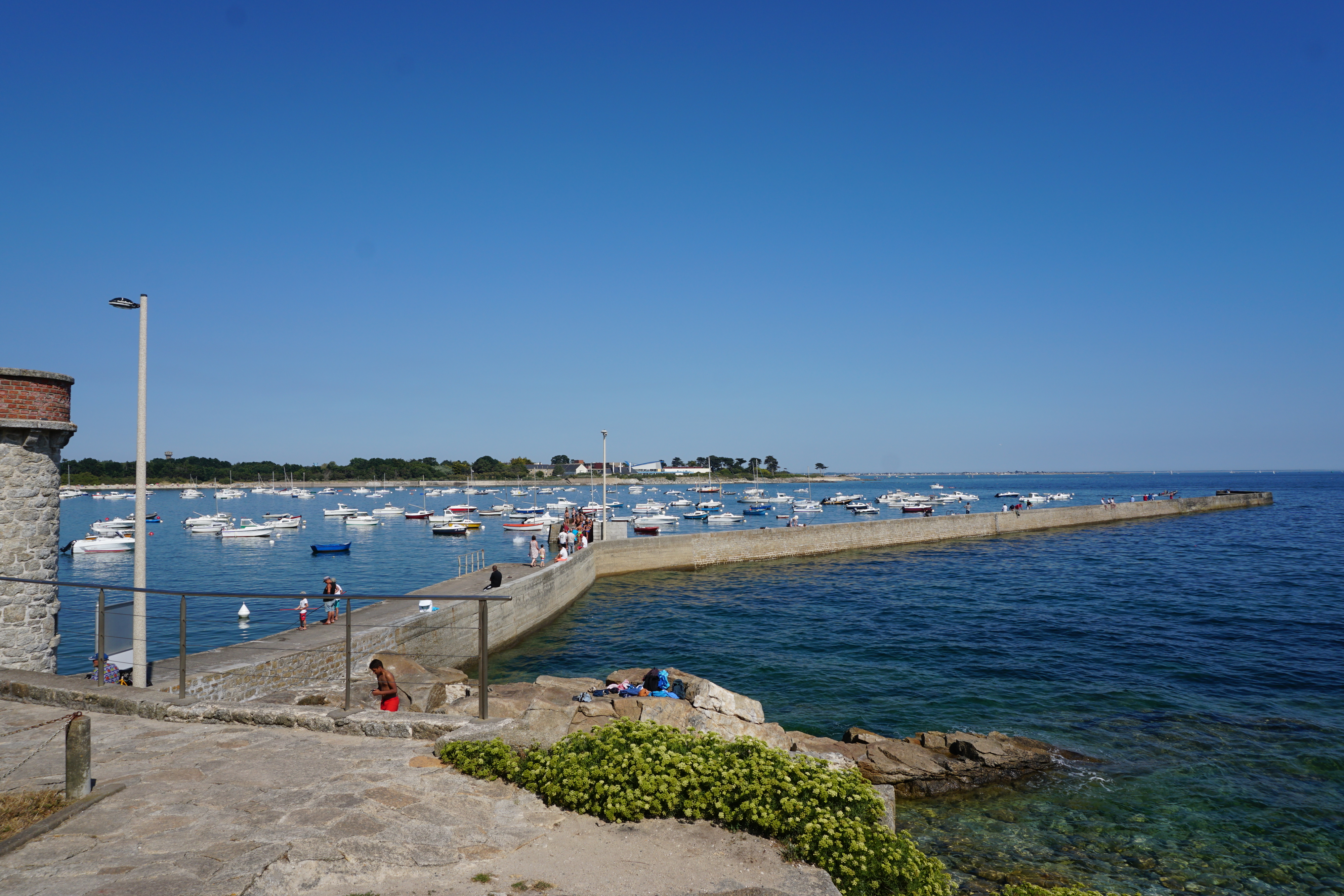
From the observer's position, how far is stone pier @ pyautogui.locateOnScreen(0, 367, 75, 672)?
1246 centimetres

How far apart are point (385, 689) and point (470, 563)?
39.0 m

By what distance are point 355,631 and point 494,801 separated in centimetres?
1553

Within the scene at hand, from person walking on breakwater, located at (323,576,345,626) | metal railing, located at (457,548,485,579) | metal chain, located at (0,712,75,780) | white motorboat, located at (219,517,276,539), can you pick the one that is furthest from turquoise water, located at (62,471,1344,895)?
white motorboat, located at (219,517,276,539)

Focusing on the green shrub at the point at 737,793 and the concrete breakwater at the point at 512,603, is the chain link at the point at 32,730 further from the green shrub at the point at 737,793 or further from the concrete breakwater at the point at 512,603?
the green shrub at the point at 737,793

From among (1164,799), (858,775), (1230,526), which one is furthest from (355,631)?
(1230,526)

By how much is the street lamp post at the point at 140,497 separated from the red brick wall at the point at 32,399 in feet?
5.16

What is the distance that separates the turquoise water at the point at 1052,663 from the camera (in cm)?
1174

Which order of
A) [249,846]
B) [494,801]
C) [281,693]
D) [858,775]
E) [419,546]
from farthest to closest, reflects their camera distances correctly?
[419,546], [281,693], [858,775], [494,801], [249,846]

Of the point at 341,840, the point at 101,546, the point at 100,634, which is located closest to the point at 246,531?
the point at 101,546

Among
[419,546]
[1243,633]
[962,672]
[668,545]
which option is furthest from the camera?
[419,546]

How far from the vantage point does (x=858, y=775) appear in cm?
709

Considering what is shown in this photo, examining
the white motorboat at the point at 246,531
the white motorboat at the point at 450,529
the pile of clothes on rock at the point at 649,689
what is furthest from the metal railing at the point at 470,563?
the white motorboat at the point at 246,531

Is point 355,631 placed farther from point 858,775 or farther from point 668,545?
point 668,545

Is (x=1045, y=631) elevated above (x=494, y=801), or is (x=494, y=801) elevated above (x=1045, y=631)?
(x=494, y=801)
